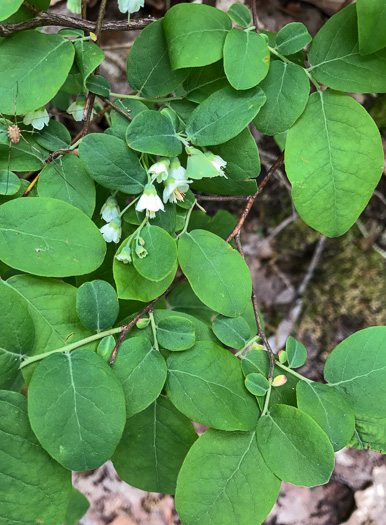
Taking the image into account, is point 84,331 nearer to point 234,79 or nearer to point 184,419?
point 184,419

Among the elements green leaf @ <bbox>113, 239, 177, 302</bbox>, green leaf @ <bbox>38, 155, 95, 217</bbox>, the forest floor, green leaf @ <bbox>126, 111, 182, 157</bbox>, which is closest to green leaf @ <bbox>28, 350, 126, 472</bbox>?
green leaf @ <bbox>113, 239, 177, 302</bbox>

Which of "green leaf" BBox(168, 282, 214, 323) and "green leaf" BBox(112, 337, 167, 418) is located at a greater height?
"green leaf" BBox(112, 337, 167, 418)

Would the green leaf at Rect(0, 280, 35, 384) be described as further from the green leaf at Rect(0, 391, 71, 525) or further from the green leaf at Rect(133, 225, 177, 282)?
the green leaf at Rect(133, 225, 177, 282)

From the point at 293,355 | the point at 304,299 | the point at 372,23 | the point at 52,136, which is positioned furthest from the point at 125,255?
the point at 304,299

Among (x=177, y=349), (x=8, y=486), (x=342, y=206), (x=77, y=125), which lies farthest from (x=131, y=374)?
(x=77, y=125)

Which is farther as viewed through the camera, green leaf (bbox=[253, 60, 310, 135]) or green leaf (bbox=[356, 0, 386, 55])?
green leaf (bbox=[253, 60, 310, 135])

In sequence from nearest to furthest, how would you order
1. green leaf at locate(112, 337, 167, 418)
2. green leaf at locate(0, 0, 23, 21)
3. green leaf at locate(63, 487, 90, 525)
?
green leaf at locate(0, 0, 23, 21) < green leaf at locate(112, 337, 167, 418) < green leaf at locate(63, 487, 90, 525)

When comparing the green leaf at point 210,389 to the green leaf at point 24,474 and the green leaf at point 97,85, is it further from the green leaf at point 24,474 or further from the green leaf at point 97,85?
the green leaf at point 97,85
